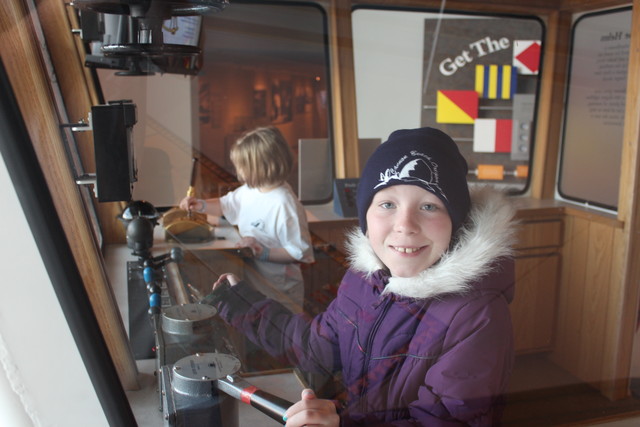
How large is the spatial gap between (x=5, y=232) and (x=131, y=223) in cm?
33

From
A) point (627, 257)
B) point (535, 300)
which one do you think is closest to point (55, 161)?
point (535, 300)

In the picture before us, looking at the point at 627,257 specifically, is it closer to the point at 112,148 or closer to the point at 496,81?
the point at 496,81

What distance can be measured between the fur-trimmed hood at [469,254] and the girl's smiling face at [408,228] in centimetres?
1

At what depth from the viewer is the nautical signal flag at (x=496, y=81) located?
64 centimetres

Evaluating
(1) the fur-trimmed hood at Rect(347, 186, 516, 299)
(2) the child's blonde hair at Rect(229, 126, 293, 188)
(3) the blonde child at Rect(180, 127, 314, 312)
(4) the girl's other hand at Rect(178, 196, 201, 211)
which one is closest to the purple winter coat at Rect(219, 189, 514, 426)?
(1) the fur-trimmed hood at Rect(347, 186, 516, 299)

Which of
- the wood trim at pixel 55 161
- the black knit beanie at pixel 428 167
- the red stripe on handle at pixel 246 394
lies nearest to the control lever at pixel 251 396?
the red stripe on handle at pixel 246 394

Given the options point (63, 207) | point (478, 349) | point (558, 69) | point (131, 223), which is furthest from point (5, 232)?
point (558, 69)

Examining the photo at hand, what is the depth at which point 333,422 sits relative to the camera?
55 cm

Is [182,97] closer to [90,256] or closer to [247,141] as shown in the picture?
[247,141]

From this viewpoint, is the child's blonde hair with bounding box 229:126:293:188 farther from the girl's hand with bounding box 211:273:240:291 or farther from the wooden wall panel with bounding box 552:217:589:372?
the wooden wall panel with bounding box 552:217:589:372

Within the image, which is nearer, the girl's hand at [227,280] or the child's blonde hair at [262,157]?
the girl's hand at [227,280]

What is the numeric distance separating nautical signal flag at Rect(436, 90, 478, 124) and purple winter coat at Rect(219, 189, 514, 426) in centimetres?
9

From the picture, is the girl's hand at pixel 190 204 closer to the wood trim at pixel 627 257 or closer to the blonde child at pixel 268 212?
the blonde child at pixel 268 212

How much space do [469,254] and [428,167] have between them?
13 cm
